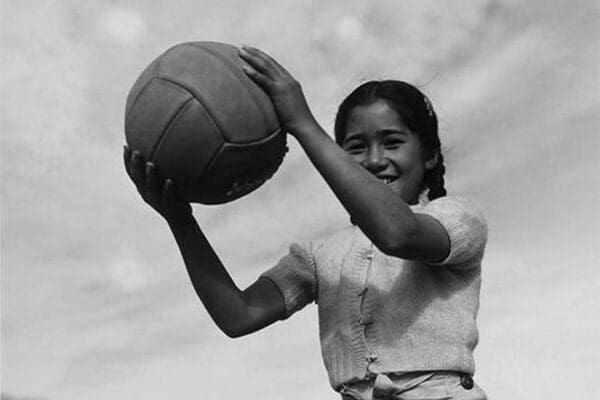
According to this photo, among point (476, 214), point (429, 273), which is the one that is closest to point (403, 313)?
point (429, 273)

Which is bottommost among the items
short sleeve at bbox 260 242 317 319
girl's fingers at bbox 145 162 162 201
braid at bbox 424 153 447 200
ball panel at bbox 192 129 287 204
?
short sleeve at bbox 260 242 317 319

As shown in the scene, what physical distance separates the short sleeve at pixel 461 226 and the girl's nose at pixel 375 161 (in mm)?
278

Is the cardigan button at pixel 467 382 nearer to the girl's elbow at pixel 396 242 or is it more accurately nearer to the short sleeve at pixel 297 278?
the girl's elbow at pixel 396 242

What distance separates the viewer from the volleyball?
4.54m

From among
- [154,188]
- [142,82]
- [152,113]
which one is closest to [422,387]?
[154,188]

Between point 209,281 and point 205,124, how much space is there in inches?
38.6

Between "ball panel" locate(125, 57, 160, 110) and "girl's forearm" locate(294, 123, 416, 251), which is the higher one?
"ball panel" locate(125, 57, 160, 110)

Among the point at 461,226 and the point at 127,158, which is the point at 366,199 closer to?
the point at 461,226

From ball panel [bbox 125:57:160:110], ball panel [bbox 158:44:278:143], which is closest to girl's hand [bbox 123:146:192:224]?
ball panel [bbox 125:57:160:110]

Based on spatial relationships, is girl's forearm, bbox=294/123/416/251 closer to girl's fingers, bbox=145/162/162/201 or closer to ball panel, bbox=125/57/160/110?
girl's fingers, bbox=145/162/162/201

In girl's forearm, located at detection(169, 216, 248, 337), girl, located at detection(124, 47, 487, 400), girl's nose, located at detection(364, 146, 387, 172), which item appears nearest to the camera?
girl, located at detection(124, 47, 487, 400)

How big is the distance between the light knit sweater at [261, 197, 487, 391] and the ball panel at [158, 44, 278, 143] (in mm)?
835

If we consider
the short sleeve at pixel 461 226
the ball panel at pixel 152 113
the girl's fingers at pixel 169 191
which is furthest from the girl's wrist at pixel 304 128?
the short sleeve at pixel 461 226

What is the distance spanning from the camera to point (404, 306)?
15.7 feet
